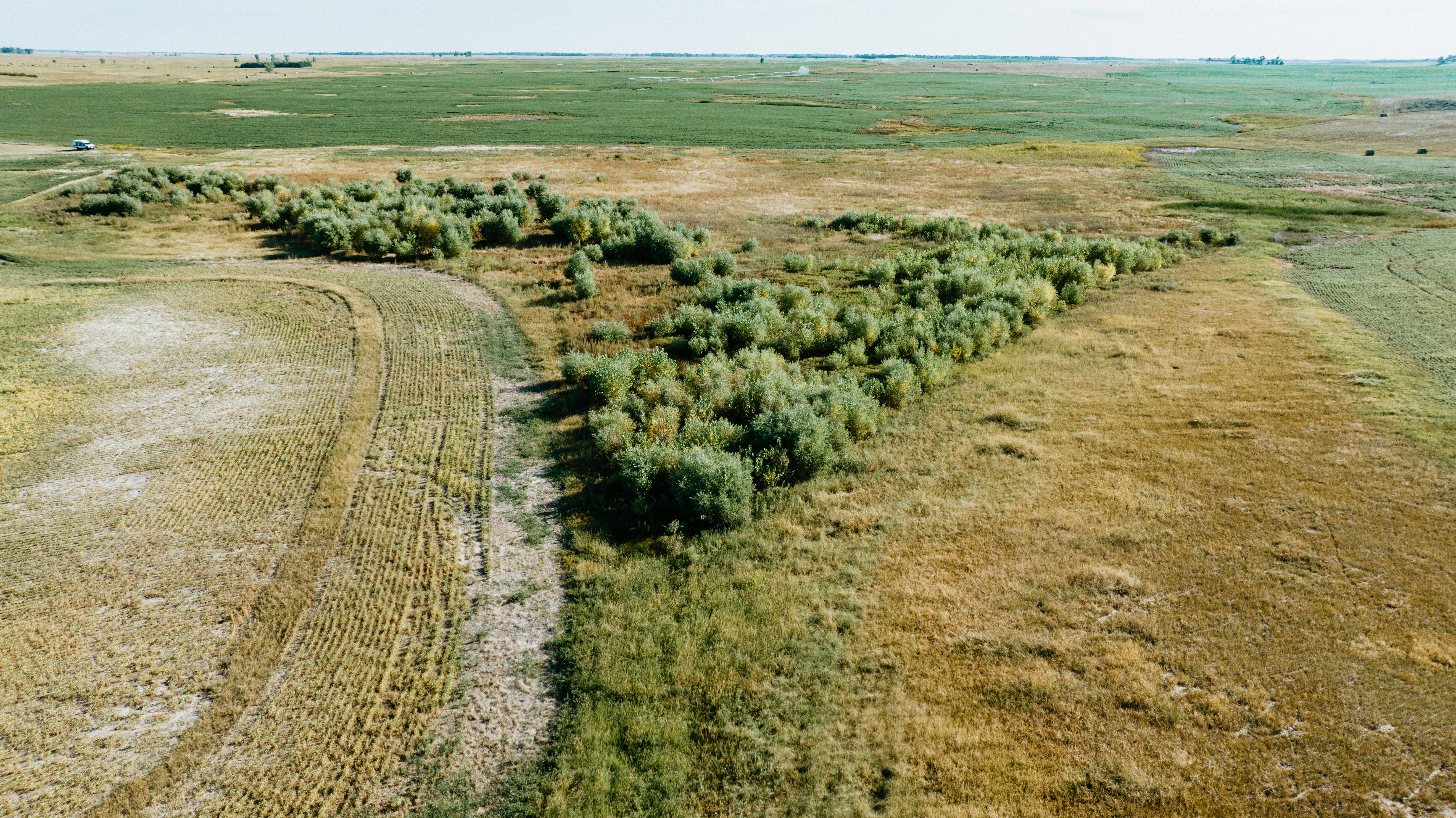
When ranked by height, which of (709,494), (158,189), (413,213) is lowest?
(709,494)

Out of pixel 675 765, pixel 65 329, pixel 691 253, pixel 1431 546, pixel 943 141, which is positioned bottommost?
pixel 675 765

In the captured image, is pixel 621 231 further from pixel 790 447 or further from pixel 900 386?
pixel 790 447

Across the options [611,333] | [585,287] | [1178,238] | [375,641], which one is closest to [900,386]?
[611,333]

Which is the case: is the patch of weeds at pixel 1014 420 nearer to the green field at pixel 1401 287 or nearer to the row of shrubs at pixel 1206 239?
the green field at pixel 1401 287

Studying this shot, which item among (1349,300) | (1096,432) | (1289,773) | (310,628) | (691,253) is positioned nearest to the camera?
(1289,773)

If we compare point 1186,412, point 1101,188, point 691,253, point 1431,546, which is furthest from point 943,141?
point 1431,546

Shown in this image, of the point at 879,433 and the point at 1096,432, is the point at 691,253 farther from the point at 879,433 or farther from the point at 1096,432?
the point at 1096,432

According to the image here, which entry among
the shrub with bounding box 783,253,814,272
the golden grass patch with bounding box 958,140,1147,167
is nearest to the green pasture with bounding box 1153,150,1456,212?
the golden grass patch with bounding box 958,140,1147,167
